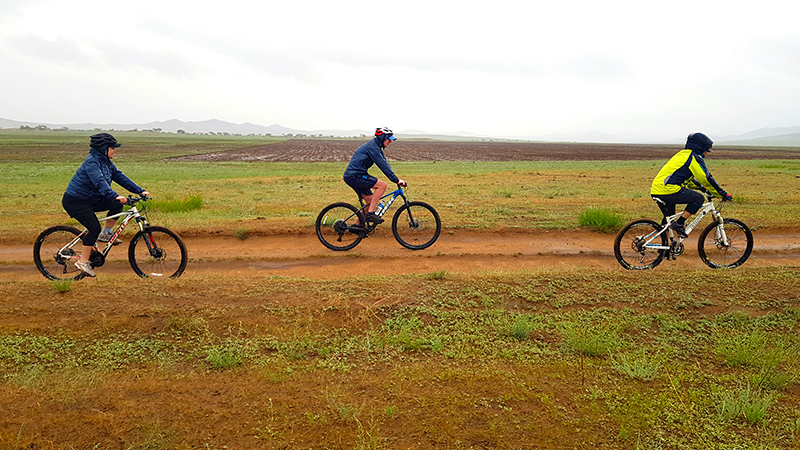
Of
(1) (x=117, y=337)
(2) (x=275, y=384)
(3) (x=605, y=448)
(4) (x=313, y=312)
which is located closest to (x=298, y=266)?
(4) (x=313, y=312)

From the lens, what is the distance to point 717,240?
8.32 meters

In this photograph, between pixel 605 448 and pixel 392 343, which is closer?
pixel 605 448

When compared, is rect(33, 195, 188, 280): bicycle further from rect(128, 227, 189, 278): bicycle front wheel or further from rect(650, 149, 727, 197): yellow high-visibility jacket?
rect(650, 149, 727, 197): yellow high-visibility jacket

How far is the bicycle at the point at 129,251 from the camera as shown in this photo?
7570 millimetres

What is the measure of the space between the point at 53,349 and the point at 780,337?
307 inches

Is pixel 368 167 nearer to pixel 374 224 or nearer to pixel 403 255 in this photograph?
pixel 374 224

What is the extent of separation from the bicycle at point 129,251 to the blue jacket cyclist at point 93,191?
21 cm

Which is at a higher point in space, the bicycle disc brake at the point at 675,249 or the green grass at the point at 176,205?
the bicycle disc brake at the point at 675,249

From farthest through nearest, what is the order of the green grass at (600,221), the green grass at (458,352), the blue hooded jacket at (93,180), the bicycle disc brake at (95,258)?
the green grass at (600,221) → the bicycle disc brake at (95,258) → the blue hooded jacket at (93,180) → the green grass at (458,352)

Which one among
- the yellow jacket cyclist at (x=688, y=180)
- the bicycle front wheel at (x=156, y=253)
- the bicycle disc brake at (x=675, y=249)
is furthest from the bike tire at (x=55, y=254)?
the bicycle disc brake at (x=675, y=249)

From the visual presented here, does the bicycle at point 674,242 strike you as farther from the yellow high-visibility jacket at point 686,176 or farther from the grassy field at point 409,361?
the grassy field at point 409,361

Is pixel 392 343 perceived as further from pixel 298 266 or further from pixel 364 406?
pixel 298 266

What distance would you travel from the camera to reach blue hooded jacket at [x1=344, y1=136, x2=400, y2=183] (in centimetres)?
906

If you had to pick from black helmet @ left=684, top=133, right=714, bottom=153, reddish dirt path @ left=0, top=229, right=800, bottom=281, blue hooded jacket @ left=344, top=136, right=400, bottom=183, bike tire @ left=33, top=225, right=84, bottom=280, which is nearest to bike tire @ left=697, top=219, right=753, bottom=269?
reddish dirt path @ left=0, top=229, right=800, bottom=281
